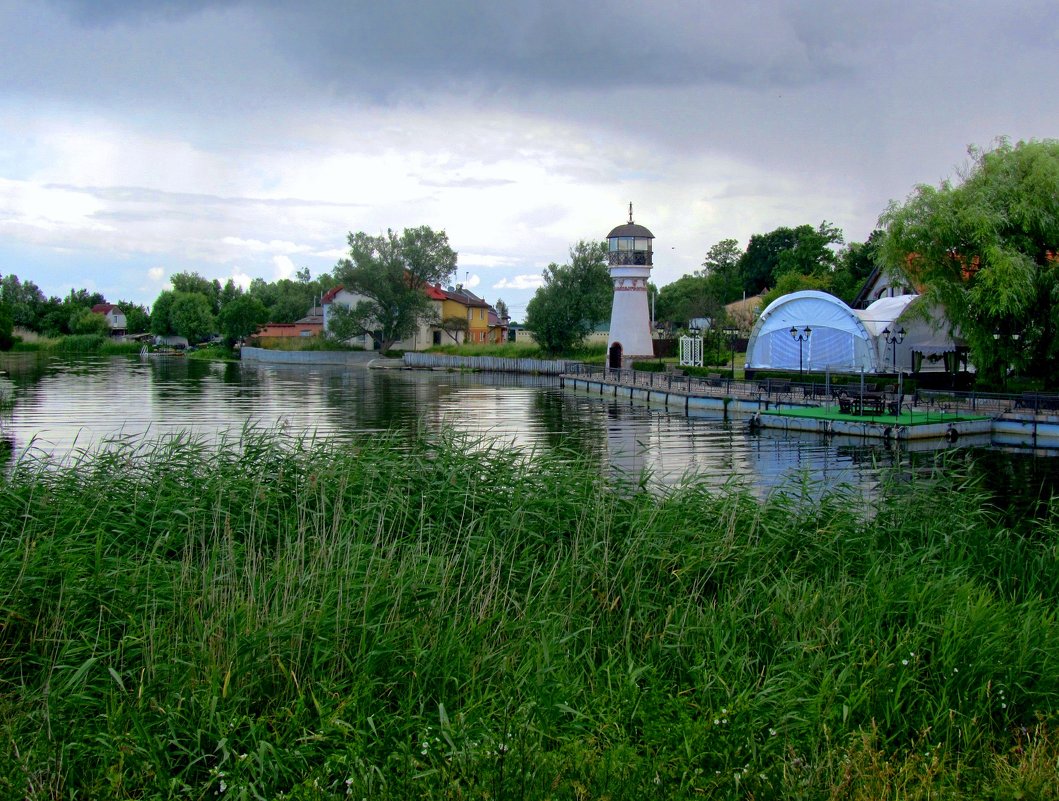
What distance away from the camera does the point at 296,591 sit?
22.9 ft

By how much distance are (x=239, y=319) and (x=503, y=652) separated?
3668 inches

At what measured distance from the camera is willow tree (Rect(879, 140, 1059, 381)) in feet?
101

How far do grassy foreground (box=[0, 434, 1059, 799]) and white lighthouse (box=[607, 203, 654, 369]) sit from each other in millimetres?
48503

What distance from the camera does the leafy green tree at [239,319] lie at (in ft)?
308

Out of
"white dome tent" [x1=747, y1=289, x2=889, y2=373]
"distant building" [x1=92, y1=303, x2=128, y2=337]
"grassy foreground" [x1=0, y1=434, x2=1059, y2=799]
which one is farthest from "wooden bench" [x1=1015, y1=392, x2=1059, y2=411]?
"distant building" [x1=92, y1=303, x2=128, y2=337]

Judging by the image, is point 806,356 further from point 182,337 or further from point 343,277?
point 182,337

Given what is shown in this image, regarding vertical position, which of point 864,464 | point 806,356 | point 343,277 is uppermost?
point 343,277

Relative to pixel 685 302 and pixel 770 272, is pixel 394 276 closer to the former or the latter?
pixel 685 302

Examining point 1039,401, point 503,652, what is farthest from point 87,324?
point 503,652

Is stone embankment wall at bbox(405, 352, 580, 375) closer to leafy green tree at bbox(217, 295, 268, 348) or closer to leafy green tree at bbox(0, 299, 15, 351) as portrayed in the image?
leafy green tree at bbox(217, 295, 268, 348)

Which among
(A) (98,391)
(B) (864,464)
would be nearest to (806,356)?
(B) (864,464)

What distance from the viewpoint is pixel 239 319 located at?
9406 centimetres

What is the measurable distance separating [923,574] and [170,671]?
20.6ft

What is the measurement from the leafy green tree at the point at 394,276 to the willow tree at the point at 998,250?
53770 mm
